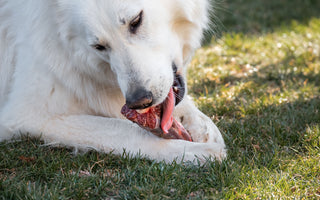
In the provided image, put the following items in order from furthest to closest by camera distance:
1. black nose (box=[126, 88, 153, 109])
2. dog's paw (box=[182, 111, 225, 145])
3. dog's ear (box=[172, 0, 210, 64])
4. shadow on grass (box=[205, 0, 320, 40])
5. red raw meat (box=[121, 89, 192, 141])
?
shadow on grass (box=[205, 0, 320, 40]) < dog's paw (box=[182, 111, 225, 145]) < dog's ear (box=[172, 0, 210, 64]) < red raw meat (box=[121, 89, 192, 141]) < black nose (box=[126, 88, 153, 109])

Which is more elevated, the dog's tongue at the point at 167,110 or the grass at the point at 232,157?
the dog's tongue at the point at 167,110

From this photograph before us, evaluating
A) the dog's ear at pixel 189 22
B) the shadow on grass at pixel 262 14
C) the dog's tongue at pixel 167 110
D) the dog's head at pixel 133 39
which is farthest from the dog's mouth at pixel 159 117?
the shadow on grass at pixel 262 14

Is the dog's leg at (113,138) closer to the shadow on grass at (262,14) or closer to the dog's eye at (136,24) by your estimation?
the dog's eye at (136,24)

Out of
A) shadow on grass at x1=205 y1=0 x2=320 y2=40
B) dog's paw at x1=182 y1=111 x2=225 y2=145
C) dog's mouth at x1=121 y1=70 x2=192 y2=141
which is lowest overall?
shadow on grass at x1=205 y1=0 x2=320 y2=40

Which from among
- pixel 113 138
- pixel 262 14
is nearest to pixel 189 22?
pixel 113 138

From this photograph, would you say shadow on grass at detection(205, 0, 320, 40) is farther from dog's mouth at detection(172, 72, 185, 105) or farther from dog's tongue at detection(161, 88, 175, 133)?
dog's tongue at detection(161, 88, 175, 133)

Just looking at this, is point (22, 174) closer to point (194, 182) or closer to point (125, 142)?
point (125, 142)

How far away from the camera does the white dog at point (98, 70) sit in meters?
2.43

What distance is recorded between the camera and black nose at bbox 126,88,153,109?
2350mm

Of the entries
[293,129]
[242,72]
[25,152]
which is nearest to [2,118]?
[25,152]

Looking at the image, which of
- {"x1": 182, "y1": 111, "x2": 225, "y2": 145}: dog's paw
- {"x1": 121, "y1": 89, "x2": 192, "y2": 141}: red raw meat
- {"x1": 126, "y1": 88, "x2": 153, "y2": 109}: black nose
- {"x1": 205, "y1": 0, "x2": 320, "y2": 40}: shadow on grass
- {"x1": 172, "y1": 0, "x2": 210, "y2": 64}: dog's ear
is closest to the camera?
{"x1": 126, "y1": 88, "x2": 153, "y2": 109}: black nose

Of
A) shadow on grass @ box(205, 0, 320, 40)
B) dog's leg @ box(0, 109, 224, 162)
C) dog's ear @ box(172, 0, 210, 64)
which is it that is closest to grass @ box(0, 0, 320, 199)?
dog's leg @ box(0, 109, 224, 162)

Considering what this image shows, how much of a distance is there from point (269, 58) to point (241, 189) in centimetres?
286

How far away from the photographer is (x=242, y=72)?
14.7 feet
